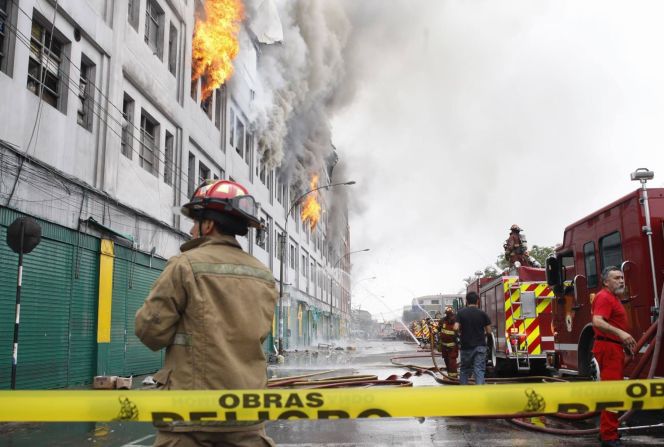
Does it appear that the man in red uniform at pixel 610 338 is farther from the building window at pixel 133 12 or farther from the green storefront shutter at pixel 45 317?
the building window at pixel 133 12

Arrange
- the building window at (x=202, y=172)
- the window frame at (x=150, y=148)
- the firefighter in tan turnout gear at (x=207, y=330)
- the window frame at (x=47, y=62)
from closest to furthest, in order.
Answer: the firefighter in tan turnout gear at (x=207, y=330) → the window frame at (x=47, y=62) → the window frame at (x=150, y=148) → the building window at (x=202, y=172)

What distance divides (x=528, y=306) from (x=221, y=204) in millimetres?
10604

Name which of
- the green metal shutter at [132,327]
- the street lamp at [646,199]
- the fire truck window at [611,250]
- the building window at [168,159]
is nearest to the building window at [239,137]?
the building window at [168,159]

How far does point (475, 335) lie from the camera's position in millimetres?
8859

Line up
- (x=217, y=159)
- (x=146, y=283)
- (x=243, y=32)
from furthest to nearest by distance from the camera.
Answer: (x=243, y=32) → (x=217, y=159) → (x=146, y=283)

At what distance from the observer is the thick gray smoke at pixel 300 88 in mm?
31547

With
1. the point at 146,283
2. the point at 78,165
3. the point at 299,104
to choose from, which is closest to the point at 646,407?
the point at 78,165

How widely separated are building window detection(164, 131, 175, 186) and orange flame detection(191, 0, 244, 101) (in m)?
3.43

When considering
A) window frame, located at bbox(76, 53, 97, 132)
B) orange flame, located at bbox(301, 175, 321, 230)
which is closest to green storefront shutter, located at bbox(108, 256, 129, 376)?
window frame, located at bbox(76, 53, 97, 132)

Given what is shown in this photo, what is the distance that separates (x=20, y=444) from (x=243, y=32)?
2351 centimetres

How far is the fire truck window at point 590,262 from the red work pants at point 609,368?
8.78ft

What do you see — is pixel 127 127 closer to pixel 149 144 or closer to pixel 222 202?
pixel 149 144

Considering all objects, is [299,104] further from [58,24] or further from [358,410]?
[358,410]

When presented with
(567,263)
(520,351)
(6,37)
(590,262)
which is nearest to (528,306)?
(520,351)
